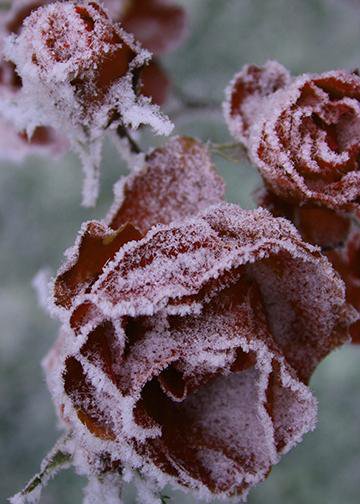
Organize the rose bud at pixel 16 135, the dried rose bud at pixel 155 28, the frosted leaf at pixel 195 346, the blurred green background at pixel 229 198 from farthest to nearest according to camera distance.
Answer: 1. the blurred green background at pixel 229 198
2. the dried rose bud at pixel 155 28
3. the rose bud at pixel 16 135
4. the frosted leaf at pixel 195 346

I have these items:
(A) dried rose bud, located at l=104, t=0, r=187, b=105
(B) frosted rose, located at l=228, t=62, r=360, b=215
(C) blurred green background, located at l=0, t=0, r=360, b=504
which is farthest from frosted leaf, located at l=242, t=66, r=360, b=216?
(C) blurred green background, located at l=0, t=0, r=360, b=504

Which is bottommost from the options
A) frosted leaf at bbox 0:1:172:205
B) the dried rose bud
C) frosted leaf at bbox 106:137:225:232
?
frosted leaf at bbox 0:1:172:205

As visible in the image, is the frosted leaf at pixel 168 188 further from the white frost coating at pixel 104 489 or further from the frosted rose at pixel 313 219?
the white frost coating at pixel 104 489

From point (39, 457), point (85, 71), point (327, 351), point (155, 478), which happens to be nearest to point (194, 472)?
point (155, 478)

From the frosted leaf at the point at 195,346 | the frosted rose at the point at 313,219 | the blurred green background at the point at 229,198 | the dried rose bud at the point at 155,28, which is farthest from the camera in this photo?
the blurred green background at the point at 229,198

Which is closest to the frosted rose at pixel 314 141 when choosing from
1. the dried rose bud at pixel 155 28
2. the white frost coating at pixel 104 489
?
the white frost coating at pixel 104 489

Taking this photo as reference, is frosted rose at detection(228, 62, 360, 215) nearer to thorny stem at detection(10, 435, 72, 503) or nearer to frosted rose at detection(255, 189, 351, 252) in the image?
frosted rose at detection(255, 189, 351, 252)

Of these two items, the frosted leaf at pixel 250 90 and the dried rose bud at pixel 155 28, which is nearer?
the frosted leaf at pixel 250 90
